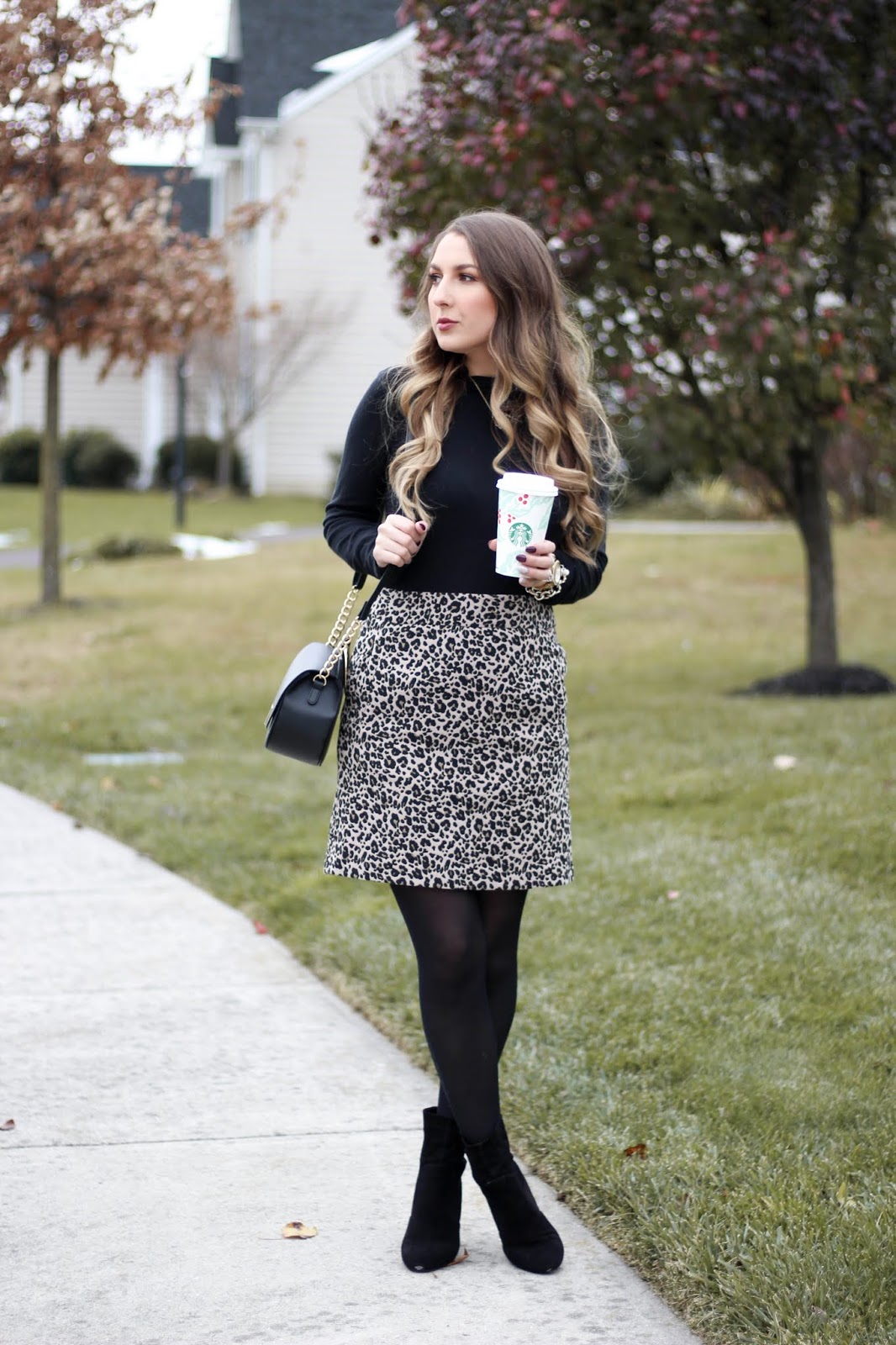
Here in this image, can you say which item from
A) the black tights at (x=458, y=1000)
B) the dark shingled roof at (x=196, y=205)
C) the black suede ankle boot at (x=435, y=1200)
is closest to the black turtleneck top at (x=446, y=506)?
the black tights at (x=458, y=1000)

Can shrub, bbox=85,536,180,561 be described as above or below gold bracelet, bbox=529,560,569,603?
below

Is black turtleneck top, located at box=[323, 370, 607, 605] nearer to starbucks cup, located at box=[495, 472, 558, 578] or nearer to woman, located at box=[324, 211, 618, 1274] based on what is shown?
woman, located at box=[324, 211, 618, 1274]

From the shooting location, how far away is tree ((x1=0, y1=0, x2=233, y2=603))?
9.57m

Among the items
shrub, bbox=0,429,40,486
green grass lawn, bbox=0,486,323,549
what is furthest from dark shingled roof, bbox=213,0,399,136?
shrub, bbox=0,429,40,486

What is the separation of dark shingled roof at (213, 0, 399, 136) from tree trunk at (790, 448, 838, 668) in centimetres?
2232

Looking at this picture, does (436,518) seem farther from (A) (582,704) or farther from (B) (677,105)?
(A) (582,704)

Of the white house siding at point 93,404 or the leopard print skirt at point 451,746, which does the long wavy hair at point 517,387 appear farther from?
the white house siding at point 93,404

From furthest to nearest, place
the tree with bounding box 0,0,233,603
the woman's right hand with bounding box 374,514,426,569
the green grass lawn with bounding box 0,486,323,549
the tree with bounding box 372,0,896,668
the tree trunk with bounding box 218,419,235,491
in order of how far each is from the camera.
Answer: the tree trunk with bounding box 218,419,235,491, the green grass lawn with bounding box 0,486,323,549, the tree with bounding box 0,0,233,603, the tree with bounding box 372,0,896,668, the woman's right hand with bounding box 374,514,426,569

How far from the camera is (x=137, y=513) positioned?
26.7 meters

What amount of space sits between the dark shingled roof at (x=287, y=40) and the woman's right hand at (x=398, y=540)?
28752mm

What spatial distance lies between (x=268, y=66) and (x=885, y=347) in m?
23.9

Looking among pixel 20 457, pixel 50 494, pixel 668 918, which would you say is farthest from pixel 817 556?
pixel 20 457

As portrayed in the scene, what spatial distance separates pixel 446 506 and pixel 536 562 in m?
0.25

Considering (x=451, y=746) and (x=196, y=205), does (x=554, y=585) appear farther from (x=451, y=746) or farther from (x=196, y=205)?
(x=196, y=205)
